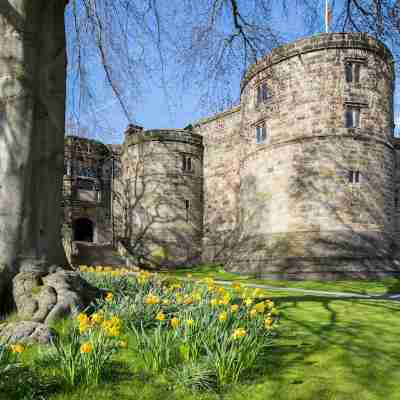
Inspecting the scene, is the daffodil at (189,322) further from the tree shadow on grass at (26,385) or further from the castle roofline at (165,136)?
the castle roofline at (165,136)

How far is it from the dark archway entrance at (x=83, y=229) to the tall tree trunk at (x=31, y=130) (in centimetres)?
2624

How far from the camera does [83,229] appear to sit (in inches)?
1238

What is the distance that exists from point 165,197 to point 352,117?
42.5 ft

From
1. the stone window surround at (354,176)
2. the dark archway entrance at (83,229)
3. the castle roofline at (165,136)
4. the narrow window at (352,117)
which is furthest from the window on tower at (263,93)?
the dark archway entrance at (83,229)

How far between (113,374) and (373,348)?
10.5 feet

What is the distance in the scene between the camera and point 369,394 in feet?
9.91

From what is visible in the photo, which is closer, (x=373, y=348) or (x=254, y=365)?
(x=254, y=365)

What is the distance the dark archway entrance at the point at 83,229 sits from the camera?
3067cm

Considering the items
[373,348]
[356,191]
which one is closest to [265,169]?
[356,191]

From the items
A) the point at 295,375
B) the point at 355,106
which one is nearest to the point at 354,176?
the point at 355,106

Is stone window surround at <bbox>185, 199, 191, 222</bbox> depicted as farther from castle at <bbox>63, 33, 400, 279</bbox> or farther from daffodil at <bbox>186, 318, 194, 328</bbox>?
daffodil at <bbox>186, 318, 194, 328</bbox>

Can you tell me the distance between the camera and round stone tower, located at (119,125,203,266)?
23672mm

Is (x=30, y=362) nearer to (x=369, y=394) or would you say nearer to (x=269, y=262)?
(x=369, y=394)

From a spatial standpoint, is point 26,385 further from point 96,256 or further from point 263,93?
point 263,93
